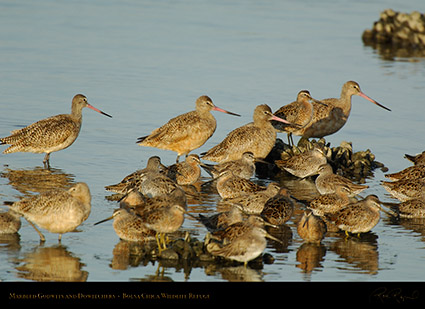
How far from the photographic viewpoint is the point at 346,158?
12.5 meters

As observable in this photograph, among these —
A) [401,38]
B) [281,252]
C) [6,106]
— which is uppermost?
[401,38]

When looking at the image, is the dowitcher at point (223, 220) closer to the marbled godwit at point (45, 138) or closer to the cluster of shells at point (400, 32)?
the marbled godwit at point (45, 138)

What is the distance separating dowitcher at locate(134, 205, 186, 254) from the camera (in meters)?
8.27

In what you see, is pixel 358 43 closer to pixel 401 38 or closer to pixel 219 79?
pixel 401 38

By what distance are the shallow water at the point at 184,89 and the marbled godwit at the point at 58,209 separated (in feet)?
0.72

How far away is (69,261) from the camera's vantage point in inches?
312

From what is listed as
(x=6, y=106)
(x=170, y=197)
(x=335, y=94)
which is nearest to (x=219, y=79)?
(x=335, y=94)

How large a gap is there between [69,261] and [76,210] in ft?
2.17

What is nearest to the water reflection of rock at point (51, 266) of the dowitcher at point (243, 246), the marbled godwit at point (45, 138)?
the dowitcher at point (243, 246)

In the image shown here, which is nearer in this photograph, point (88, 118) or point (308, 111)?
point (308, 111)

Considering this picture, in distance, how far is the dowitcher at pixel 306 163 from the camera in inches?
460

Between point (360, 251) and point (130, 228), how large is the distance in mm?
2517

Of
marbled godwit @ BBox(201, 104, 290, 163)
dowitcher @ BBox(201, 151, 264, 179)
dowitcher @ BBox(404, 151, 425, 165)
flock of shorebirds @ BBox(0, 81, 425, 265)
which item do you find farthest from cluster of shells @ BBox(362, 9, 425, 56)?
dowitcher @ BBox(201, 151, 264, 179)

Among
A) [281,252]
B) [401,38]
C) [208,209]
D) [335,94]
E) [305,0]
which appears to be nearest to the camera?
[281,252]
